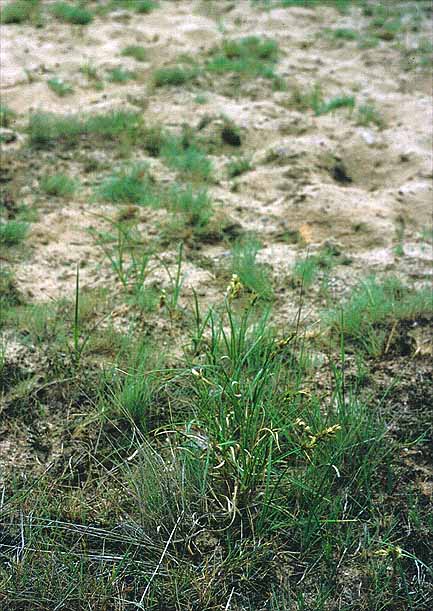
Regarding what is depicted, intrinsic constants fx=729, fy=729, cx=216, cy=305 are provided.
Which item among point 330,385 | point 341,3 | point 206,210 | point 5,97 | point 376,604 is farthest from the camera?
point 341,3

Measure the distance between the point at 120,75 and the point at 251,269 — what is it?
207 cm

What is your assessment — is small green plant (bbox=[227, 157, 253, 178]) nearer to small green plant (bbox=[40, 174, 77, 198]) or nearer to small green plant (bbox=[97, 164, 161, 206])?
small green plant (bbox=[97, 164, 161, 206])

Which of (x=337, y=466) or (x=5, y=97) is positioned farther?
(x=5, y=97)

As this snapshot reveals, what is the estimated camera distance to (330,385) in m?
2.24

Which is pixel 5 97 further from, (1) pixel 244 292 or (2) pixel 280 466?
(2) pixel 280 466

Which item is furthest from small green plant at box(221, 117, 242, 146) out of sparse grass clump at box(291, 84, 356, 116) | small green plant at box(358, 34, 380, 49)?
small green plant at box(358, 34, 380, 49)

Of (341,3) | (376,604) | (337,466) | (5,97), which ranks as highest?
(341,3)

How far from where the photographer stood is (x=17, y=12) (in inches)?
193

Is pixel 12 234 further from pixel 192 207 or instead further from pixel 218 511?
pixel 218 511

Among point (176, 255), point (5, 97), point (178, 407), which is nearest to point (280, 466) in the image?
point (178, 407)

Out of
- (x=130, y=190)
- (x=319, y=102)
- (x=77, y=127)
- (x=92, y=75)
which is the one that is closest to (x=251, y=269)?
(x=130, y=190)

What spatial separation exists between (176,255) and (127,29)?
2705mm

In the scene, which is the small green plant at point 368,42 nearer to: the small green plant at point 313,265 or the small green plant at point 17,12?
the small green plant at point 17,12

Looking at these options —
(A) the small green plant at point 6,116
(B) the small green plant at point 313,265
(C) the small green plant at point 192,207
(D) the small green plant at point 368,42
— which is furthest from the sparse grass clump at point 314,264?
(D) the small green plant at point 368,42
